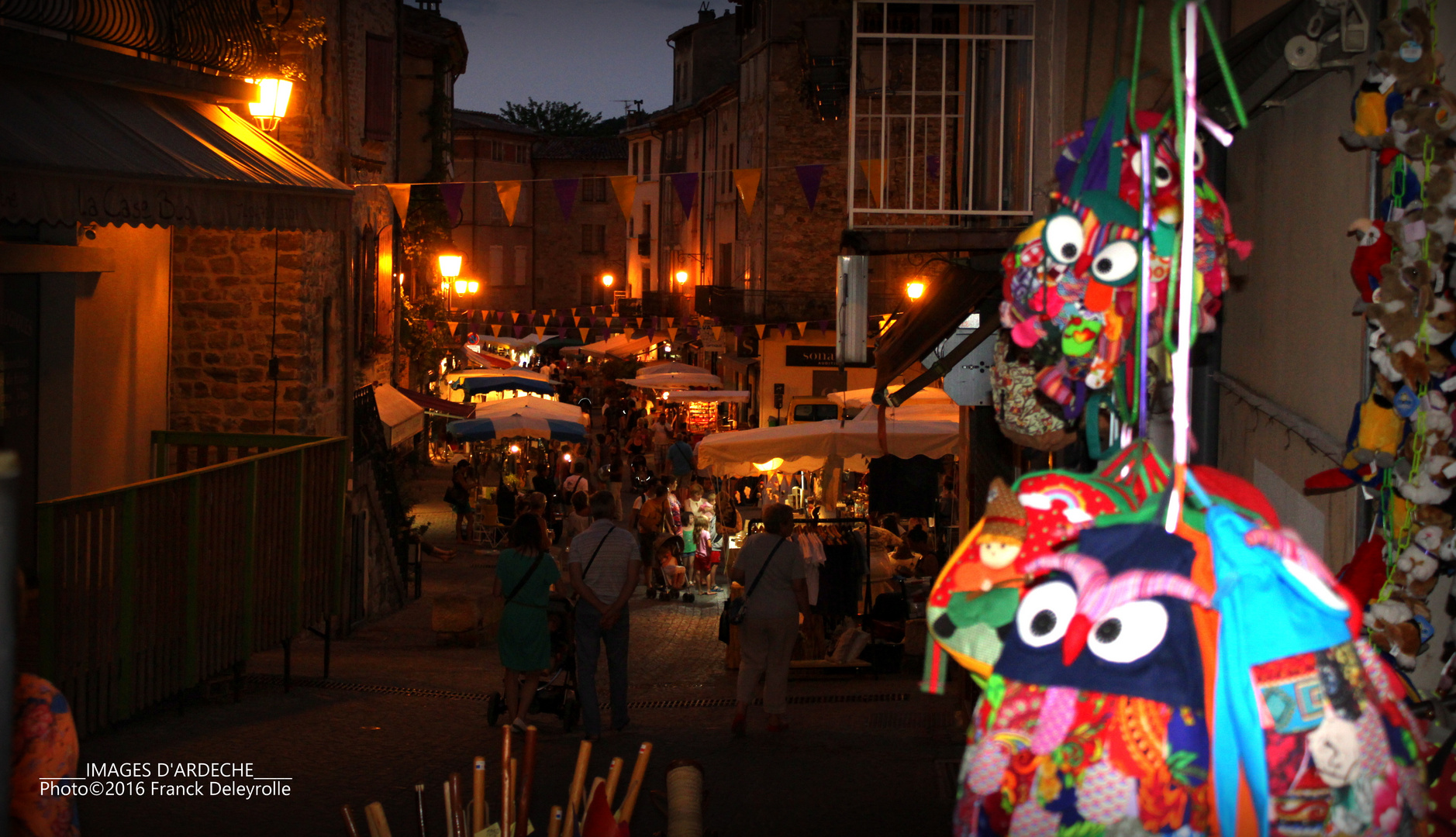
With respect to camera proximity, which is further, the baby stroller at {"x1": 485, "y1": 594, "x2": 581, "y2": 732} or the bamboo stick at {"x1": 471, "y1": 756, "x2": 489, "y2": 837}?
the baby stroller at {"x1": 485, "y1": 594, "x2": 581, "y2": 732}

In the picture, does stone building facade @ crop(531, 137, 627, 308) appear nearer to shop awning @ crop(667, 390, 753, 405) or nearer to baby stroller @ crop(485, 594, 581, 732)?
shop awning @ crop(667, 390, 753, 405)

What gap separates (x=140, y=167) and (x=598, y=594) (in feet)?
12.7

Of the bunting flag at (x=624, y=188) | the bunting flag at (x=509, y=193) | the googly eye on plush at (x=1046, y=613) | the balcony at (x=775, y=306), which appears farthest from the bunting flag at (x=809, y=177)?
the googly eye on plush at (x=1046, y=613)

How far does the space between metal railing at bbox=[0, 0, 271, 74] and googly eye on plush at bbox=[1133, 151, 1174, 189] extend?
7994 millimetres

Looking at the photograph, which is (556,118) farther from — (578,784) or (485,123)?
(578,784)

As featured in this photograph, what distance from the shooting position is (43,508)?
673 centimetres

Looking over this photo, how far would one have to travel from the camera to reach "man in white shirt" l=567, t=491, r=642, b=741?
8367 millimetres

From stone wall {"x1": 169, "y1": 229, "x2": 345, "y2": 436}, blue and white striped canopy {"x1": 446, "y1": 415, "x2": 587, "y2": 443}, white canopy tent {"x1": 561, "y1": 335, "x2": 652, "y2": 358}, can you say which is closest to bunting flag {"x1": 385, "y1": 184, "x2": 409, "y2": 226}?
blue and white striped canopy {"x1": 446, "y1": 415, "x2": 587, "y2": 443}

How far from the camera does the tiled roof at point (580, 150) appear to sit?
63781 mm

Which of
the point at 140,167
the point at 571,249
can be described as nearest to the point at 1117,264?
the point at 140,167

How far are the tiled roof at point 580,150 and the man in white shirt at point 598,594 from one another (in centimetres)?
5642

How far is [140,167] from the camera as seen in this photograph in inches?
331

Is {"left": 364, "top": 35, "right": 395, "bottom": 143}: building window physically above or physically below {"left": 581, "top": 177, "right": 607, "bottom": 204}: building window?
below

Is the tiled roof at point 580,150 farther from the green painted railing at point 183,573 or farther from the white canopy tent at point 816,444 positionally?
the green painted railing at point 183,573
